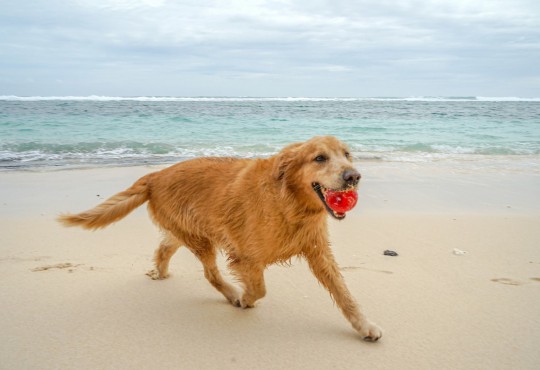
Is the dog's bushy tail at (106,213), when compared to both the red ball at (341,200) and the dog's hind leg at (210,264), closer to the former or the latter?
the dog's hind leg at (210,264)

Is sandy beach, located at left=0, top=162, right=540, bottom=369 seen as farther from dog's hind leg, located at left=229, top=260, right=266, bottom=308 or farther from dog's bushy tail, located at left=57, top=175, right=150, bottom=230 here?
dog's bushy tail, located at left=57, top=175, right=150, bottom=230

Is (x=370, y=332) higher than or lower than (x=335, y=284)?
lower

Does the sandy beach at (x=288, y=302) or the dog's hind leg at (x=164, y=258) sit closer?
the sandy beach at (x=288, y=302)

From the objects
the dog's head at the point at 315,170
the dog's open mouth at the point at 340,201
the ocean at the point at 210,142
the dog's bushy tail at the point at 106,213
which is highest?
the dog's head at the point at 315,170

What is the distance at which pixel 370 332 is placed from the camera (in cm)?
308

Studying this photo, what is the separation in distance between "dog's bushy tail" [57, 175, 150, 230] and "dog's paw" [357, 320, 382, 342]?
203cm

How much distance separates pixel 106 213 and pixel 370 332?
220cm

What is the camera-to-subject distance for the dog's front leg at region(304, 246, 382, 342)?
317 cm

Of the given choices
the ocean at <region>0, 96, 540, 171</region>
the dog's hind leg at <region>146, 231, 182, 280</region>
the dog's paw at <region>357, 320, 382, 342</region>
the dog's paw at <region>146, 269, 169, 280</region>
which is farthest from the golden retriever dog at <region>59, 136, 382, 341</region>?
the ocean at <region>0, 96, 540, 171</region>

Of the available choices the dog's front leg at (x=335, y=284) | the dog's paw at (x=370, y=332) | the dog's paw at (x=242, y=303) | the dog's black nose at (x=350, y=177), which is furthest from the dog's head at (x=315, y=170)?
the dog's paw at (x=242, y=303)

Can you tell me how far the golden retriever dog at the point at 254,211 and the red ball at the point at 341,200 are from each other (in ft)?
0.12

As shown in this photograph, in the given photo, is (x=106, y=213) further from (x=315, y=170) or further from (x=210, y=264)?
(x=315, y=170)

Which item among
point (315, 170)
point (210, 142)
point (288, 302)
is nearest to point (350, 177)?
point (315, 170)

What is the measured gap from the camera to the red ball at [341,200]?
9.93 ft
